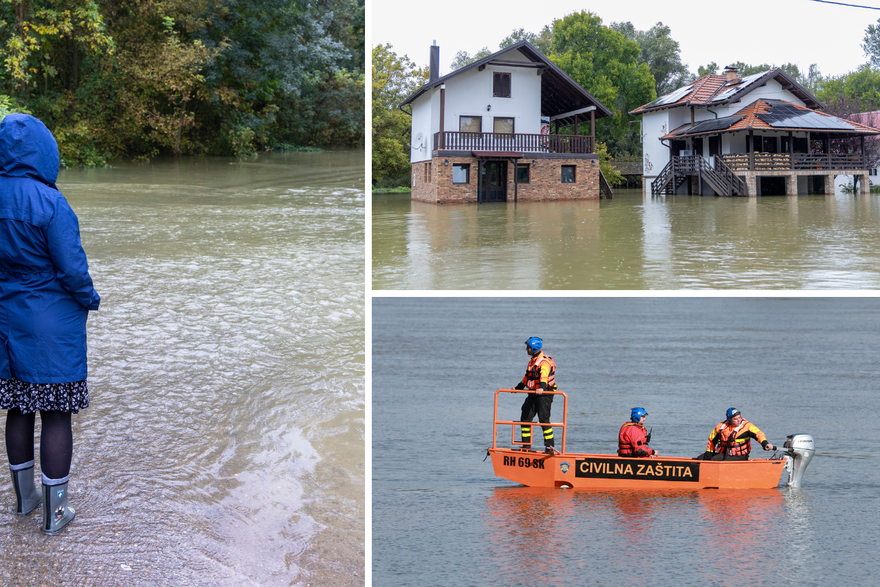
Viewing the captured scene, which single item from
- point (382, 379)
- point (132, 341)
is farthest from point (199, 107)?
point (132, 341)

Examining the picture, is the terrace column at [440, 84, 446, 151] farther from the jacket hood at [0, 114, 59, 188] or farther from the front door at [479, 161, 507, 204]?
the jacket hood at [0, 114, 59, 188]

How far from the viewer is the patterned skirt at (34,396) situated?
13.4 feet

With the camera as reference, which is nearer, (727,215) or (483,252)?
(483,252)

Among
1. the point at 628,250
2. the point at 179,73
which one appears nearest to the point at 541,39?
the point at 179,73

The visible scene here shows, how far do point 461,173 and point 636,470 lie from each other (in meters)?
20.5

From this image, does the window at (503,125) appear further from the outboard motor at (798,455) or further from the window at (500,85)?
the outboard motor at (798,455)

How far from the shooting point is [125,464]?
5.03m

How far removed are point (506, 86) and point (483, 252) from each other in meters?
17.5

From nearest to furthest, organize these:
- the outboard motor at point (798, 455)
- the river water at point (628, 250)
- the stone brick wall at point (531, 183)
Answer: the outboard motor at point (798, 455), the river water at point (628, 250), the stone brick wall at point (531, 183)

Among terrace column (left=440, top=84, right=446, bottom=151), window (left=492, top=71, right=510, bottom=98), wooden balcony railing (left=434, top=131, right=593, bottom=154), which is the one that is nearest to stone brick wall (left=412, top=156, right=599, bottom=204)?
wooden balcony railing (left=434, top=131, right=593, bottom=154)

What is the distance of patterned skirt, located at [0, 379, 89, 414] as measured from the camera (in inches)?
161

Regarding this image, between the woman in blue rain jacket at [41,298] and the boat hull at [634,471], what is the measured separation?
17.2ft

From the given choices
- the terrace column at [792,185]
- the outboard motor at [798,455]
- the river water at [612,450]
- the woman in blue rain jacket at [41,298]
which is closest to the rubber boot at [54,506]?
the woman in blue rain jacket at [41,298]

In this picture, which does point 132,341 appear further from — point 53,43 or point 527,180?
point 53,43
